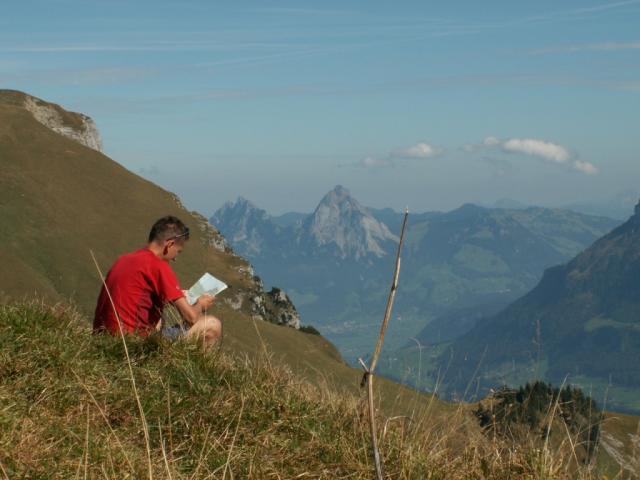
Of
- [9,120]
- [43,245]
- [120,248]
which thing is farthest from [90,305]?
[9,120]

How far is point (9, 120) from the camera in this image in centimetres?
12169

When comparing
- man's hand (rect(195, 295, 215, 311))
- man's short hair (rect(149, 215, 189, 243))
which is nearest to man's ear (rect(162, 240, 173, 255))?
man's short hair (rect(149, 215, 189, 243))

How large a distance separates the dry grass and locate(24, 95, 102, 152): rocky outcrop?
145740mm

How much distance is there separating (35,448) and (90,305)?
246 ft

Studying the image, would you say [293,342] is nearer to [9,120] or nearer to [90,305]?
[90,305]

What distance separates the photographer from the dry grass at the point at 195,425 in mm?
5352

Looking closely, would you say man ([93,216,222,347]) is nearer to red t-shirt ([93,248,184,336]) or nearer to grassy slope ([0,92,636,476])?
red t-shirt ([93,248,184,336])

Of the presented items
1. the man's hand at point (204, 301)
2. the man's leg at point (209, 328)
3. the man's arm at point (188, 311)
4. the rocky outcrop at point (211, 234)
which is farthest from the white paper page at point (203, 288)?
the rocky outcrop at point (211, 234)

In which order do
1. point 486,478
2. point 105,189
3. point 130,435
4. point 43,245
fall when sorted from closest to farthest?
point 486,478, point 130,435, point 43,245, point 105,189

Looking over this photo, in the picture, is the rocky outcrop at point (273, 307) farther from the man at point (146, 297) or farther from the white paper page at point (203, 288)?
the man at point (146, 297)

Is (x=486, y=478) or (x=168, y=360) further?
(x=168, y=360)

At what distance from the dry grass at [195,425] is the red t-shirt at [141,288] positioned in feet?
5.93

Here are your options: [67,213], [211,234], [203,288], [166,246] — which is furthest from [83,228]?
[166,246]

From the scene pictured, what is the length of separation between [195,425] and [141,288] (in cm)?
435
